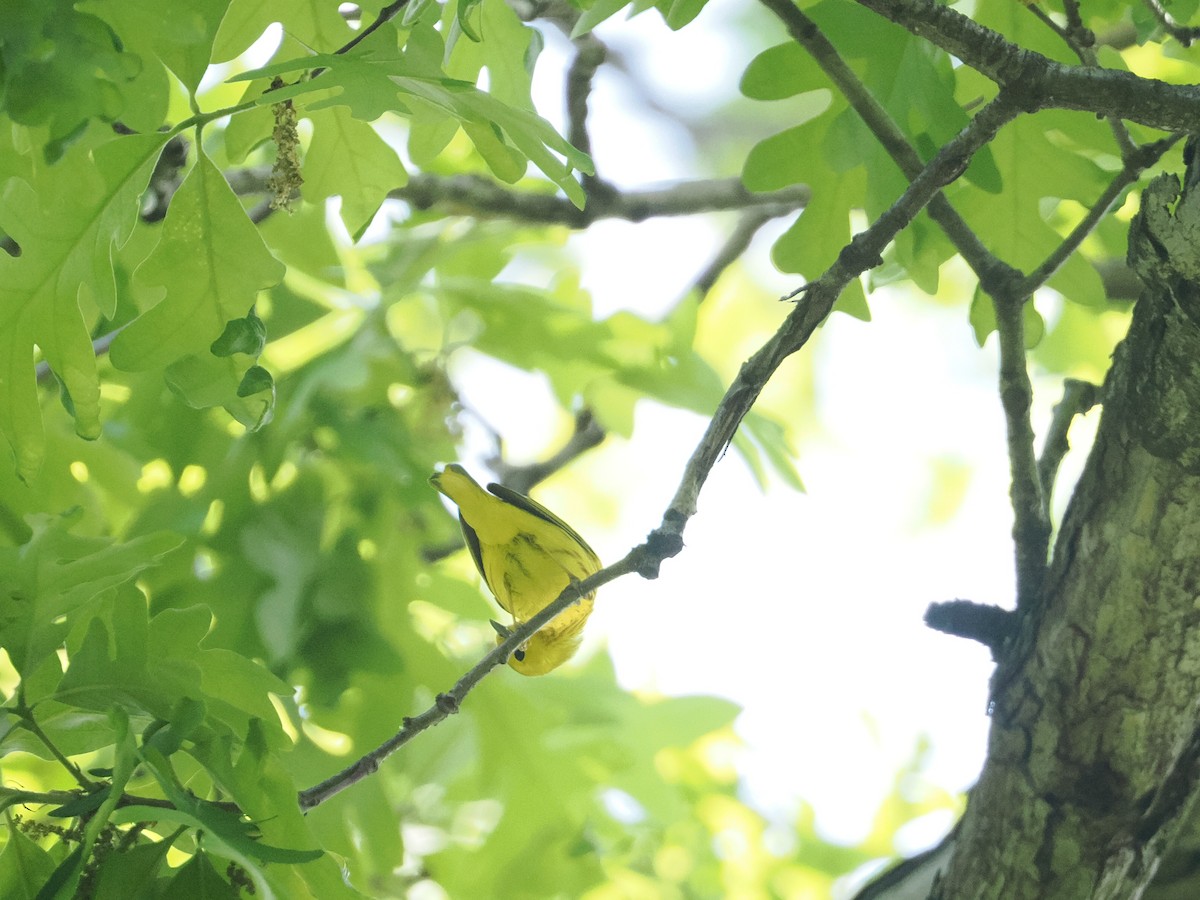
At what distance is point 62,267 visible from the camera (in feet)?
2.79

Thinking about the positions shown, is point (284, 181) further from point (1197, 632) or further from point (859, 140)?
point (1197, 632)

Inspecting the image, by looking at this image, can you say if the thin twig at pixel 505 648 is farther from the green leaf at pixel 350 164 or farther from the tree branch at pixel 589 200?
the tree branch at pixel 589 200

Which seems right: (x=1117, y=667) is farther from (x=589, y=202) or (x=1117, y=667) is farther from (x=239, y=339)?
(x=589, y=202)

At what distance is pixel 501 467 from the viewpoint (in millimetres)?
2045

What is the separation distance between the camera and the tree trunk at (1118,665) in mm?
883

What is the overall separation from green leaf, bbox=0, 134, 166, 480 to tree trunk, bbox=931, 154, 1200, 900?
2.53ft

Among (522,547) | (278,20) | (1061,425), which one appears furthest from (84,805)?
(1061,425)

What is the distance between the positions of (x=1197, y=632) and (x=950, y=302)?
206 cm

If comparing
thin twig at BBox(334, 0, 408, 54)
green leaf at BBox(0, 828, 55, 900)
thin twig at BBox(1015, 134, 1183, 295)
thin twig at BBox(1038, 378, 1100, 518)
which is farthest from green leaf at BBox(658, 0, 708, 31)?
green leaf at BBox(0, 828, 55, 900)

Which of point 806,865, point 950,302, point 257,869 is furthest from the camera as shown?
point 950,302

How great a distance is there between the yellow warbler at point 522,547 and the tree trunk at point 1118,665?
44 cm

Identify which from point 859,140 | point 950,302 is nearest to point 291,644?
point 859,140

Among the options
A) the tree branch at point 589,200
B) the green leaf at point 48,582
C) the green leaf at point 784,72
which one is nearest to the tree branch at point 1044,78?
the green leaf at point 784,72

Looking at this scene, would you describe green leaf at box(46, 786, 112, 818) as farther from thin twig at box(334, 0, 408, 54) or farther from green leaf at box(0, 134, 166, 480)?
thin twig at box(334, 0, 408, 54)
